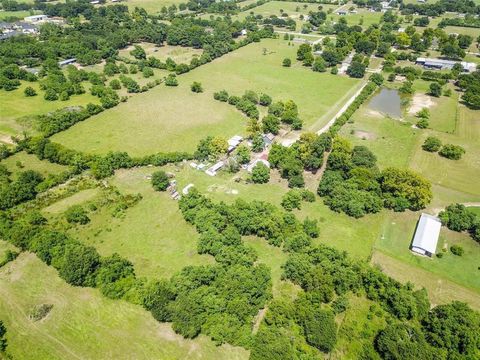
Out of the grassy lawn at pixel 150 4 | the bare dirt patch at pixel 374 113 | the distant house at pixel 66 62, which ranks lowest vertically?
the bare dirt patch at pixel 374 113

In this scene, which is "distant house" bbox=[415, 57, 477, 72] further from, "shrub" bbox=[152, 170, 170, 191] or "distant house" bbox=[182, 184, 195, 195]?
"shrub" bbox=[152, 170, 170, 191]

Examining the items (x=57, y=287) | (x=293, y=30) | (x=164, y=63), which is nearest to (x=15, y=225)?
(x=57, y=287)

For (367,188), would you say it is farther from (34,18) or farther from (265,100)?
(34,18)

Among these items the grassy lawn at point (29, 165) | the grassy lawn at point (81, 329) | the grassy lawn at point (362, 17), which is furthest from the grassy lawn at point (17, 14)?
the grassy lawn at point (81, 329)

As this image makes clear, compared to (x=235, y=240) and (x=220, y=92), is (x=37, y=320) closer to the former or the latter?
(x=235, y=240)

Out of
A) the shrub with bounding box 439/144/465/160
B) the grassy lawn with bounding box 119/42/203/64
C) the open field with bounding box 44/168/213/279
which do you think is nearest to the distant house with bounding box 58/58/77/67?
the grassy lawn with bounding box 119/42/203/64

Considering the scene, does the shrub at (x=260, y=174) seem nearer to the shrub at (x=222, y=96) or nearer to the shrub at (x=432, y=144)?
the shrub at (x=222, y=96)

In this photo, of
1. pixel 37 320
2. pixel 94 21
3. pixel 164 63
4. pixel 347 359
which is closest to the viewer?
pixel 347 359
